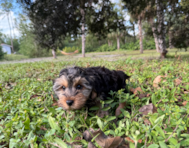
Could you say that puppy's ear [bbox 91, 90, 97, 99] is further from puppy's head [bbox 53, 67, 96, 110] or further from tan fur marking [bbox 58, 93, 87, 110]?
tan fur marking [bbox 58, 93, 87, 110]

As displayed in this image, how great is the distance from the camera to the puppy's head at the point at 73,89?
5.98 ft

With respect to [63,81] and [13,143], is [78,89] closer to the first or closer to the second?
[63,81]

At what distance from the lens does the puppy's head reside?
71.7 inches

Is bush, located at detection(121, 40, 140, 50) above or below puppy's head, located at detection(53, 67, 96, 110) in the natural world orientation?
above

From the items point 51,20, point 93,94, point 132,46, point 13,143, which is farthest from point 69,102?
point 132,46

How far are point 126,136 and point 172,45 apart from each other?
25.7 feet

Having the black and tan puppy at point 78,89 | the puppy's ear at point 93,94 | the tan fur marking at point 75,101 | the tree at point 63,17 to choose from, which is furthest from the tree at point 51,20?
the tan fur marking at point 75,101

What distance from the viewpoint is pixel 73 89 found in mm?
2014

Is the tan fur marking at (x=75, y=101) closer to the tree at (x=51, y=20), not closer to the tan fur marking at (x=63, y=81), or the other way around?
the tan fur marking at (x=63, y=81)

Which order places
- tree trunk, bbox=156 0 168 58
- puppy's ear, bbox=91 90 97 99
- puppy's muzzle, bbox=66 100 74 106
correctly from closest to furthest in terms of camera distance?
puppy's muzzle, bbox=66 100 74 106 < puppy's ear, bbox=91 90 97 99 < tree trunk, bbox=156 0 168 58

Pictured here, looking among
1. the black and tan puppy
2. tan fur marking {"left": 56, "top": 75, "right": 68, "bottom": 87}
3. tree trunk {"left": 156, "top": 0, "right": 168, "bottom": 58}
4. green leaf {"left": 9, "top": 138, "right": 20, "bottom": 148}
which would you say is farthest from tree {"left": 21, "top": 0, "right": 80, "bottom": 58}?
green leaf {"left": 9, "top": 138, "right": 20, "bottom": 148}

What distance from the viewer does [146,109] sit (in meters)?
1.95

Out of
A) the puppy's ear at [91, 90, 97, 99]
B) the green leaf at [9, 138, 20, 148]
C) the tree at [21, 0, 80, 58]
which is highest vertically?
the tree at [21, 0, 80, 58]

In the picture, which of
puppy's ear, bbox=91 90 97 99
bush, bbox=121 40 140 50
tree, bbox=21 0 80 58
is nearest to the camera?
puppy's ear, bbox=91 90 97 99
